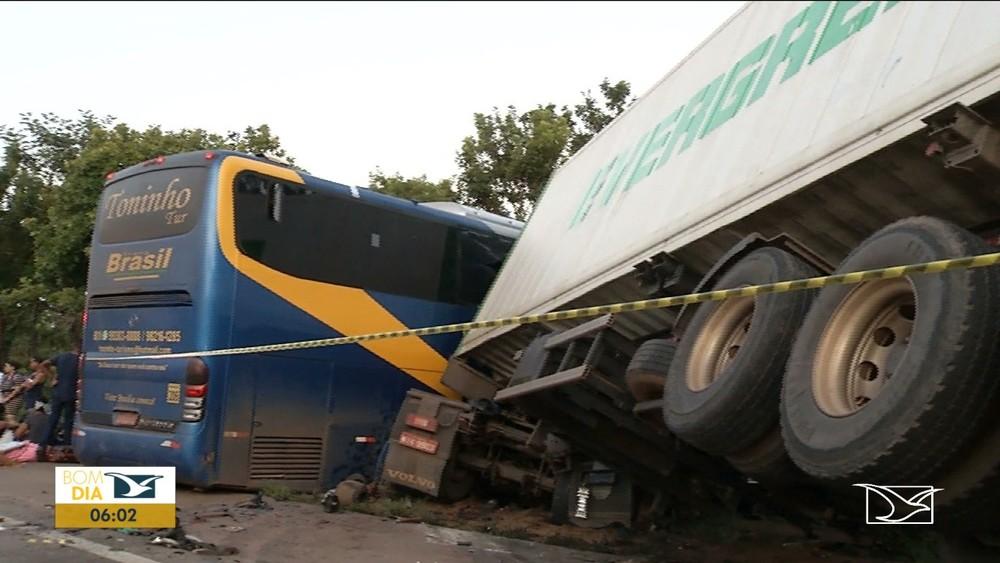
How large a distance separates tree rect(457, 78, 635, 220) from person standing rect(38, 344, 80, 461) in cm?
1153

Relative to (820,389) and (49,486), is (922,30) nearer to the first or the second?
(820,389)

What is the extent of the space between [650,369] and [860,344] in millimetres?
1529

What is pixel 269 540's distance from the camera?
573 cm

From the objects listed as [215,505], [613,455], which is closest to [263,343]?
[215,505]

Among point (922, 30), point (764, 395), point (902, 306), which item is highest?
point (922, 30)

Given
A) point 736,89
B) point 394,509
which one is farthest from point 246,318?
point 736,89

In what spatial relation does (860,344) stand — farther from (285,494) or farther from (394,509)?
(285,494)

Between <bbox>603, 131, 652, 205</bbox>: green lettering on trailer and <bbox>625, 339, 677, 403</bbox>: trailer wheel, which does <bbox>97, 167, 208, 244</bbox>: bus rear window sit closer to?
<bbox>603, 131, 652, 205</bbox>: green lettering on trailer

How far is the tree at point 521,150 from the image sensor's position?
804 inches

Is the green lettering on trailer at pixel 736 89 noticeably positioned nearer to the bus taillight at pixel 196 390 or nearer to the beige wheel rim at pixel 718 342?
the beige wheel rim at pixel 718 342

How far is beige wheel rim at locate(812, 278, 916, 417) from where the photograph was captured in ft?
10.5

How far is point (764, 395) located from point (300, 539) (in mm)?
3560

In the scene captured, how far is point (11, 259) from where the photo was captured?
2216 centimetres

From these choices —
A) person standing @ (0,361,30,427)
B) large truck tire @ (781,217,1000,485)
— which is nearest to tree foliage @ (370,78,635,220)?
person standing @ (0,361,30,427)
